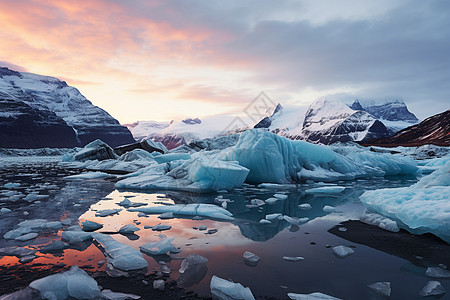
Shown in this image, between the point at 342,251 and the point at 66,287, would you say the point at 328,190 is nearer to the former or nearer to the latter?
the point at 342,251

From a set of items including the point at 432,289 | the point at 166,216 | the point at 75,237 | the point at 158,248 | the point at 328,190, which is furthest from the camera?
the point at 328,190

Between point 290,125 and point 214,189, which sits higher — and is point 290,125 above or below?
above

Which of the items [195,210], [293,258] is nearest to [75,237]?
[195,210]

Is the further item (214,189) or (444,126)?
(444,126)

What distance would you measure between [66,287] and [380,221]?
13.6 feet

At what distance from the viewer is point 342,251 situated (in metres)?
2.79

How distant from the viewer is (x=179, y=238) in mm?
3252

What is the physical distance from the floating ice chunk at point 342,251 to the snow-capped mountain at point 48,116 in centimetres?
10705

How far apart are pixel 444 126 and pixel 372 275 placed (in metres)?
93.4

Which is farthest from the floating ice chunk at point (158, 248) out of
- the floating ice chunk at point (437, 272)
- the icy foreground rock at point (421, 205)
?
the icy foreground rock at point (421, 205)

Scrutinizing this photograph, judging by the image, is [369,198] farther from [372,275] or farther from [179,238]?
[179,238]

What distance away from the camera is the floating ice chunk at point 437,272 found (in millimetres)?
2279

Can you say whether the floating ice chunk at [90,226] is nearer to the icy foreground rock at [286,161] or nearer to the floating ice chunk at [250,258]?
the floating ice chunk at [250,258]

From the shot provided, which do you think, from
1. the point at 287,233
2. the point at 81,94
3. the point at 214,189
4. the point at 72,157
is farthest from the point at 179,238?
the point at 81,94
